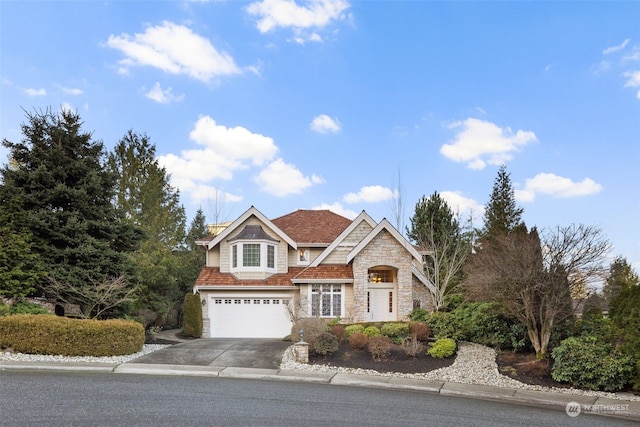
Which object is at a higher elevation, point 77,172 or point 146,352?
point 77,172

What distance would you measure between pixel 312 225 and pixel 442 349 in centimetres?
1374

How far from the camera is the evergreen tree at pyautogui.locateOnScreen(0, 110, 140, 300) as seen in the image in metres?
17.5

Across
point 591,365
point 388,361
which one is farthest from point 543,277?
point 388,361

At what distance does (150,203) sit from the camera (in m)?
27.2

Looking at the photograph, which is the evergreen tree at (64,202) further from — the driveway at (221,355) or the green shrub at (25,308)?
the driveway at (221,355)

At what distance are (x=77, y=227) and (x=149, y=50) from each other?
7.54 metres

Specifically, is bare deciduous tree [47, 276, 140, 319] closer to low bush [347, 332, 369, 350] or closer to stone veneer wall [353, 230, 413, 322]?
low bush [347, 332, 369, 350]

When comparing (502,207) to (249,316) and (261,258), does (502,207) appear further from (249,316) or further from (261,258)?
(249,316)

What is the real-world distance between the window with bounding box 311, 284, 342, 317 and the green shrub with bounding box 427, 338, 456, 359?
8249 millimetres

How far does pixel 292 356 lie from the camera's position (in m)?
14.5

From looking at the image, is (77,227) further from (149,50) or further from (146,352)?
(149,50)

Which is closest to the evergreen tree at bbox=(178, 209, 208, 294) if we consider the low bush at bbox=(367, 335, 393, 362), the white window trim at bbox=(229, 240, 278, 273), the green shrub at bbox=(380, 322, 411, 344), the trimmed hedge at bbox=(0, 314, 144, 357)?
the white window trim at bbox=(229, 240, 278, 273)

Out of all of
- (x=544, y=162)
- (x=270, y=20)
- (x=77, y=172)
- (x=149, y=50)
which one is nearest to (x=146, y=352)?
(x=77, y=172)

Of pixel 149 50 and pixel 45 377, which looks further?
pixel 149 50
